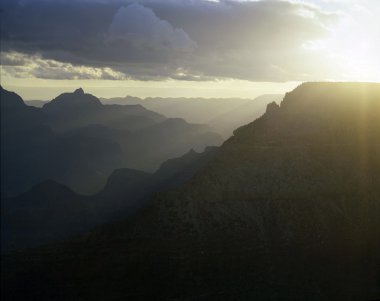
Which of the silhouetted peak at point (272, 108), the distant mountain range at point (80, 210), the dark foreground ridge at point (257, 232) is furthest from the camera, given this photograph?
the silhouetted peak at point (272, 108)

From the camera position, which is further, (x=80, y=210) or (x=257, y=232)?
(x=80, y=210)

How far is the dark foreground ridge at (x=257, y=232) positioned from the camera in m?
94.9

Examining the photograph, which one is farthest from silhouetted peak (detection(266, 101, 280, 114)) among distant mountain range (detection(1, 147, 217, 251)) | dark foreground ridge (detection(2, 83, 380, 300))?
distant mountain range (detection(1, 147, 217, 251))

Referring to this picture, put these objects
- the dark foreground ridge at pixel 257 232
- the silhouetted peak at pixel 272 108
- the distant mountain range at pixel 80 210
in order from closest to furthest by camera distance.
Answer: the dark foreground ridge at pixel 257 232
the distant mountain range at pixel 80 210
the silhouetted peak at pixel 272 108

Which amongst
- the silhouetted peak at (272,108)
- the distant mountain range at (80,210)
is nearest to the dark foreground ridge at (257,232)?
the silhouetted peak at (272,108)

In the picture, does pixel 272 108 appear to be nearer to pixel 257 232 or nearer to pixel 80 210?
pixel 257 232

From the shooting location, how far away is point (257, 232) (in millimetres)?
112250

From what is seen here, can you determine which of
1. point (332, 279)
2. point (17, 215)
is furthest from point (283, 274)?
point (17, 215)

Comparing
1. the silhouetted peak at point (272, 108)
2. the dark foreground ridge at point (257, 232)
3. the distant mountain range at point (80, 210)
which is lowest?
the distant mountain range at point (80, 210)

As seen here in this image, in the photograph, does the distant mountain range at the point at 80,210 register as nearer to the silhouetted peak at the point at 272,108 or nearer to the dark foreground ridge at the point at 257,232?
the silhouetted peak at the point at 272,108

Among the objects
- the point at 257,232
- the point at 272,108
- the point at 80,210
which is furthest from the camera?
the point at 80,210

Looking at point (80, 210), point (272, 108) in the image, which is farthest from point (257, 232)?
point (80, 210)

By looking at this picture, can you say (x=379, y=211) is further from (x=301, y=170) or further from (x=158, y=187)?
(x=158, y=187)

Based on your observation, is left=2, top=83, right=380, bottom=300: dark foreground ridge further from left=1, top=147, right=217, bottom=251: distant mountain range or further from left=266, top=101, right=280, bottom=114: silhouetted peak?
left=1, top=147, right=217, bottom=251: distant mountain range
